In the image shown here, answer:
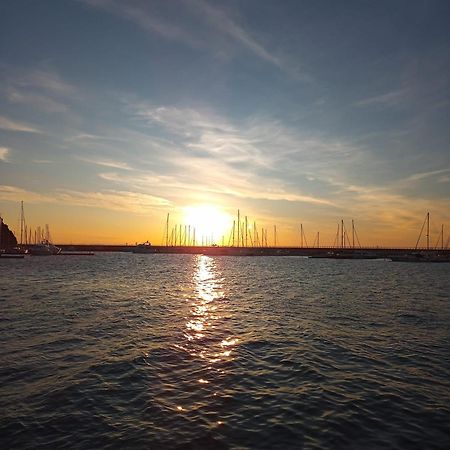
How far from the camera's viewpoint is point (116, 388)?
50.9 feet

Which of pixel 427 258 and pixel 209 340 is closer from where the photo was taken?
pixel 209 340

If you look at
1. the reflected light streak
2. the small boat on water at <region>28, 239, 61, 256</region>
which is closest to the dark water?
the reflected light streak

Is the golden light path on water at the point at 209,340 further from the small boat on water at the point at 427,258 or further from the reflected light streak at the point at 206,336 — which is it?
the small boat on water at the point at 427,258

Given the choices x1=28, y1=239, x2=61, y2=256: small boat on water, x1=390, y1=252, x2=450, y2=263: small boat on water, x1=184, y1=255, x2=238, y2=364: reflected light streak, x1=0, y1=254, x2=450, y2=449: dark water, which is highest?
x1=28, y1=239, x2=61, y2=256: small boat on water

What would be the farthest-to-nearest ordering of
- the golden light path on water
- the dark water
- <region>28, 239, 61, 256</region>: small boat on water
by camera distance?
<region>28, 239, 61, 256</region>: small boat on water → the golden light path on water → the dark water

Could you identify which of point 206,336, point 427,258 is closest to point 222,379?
point 206,336

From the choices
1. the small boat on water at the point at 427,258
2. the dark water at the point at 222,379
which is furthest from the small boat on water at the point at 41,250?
the small boat on water at the point at 427,258

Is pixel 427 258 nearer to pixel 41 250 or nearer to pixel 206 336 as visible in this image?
pixel 206 336

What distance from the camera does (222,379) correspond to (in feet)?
55.7

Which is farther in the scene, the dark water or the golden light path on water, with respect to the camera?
the golden light path on water

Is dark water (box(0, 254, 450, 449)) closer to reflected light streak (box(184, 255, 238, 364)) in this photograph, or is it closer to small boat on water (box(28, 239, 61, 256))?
reflected light streak (box(184, 255, 238, 364))

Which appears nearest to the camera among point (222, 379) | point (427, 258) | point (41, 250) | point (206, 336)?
point (222, 379)

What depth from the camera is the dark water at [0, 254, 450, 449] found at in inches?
460

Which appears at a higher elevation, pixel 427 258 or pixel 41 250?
pixel 41 250
